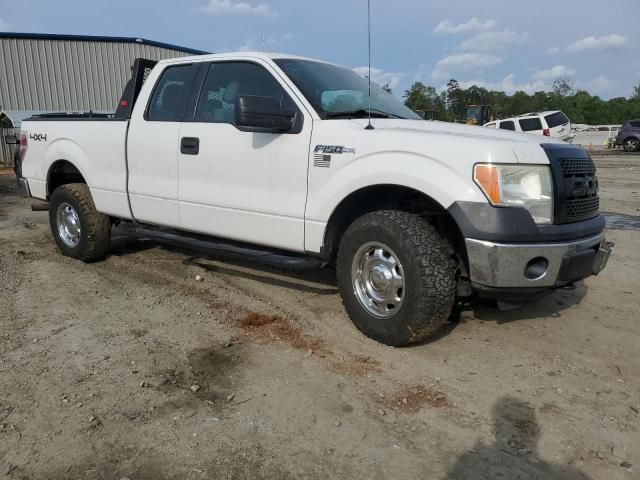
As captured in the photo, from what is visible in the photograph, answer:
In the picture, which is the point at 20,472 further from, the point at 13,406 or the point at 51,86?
the point at 51,86

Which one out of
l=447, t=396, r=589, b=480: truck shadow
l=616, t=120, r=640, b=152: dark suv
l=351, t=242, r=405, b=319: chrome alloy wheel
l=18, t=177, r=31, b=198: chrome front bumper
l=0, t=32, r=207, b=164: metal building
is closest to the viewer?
l=447, t=396, r=589, b=480: truck shadow

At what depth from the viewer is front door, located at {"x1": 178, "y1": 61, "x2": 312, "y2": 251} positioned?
388cm

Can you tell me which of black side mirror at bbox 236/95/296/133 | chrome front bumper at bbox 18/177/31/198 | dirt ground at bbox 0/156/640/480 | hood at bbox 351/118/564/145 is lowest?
dirt ground at bbox 0/156/640/480

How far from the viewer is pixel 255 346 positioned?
3.69 meters

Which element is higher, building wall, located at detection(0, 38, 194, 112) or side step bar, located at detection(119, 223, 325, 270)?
building wall, located at detection(0, 38, 194, 112)

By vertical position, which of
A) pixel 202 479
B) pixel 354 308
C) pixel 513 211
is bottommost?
pixel 202 479

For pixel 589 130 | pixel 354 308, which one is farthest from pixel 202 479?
pixel 589 130

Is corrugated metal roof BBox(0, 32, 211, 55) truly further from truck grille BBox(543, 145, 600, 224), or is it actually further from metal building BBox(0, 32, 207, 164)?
truck grille BBox(543, 145, 600, 224)

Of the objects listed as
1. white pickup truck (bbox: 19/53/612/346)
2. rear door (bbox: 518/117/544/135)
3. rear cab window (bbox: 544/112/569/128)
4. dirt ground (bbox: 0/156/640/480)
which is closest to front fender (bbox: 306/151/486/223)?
white pickup truck (bbox: 19/53/612/346)

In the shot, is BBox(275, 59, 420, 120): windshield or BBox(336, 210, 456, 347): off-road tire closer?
BBox(336, 210, 456, 347): off-road tire

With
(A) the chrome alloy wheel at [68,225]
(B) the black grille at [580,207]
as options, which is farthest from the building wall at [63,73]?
(B) the black grille at [580,207]

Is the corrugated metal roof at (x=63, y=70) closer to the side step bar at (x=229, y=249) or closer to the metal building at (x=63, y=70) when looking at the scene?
the metal building at (x=63, y=70)

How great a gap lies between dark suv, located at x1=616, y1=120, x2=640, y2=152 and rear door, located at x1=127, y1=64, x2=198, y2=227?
28.1 m

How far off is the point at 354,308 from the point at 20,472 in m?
2.15
